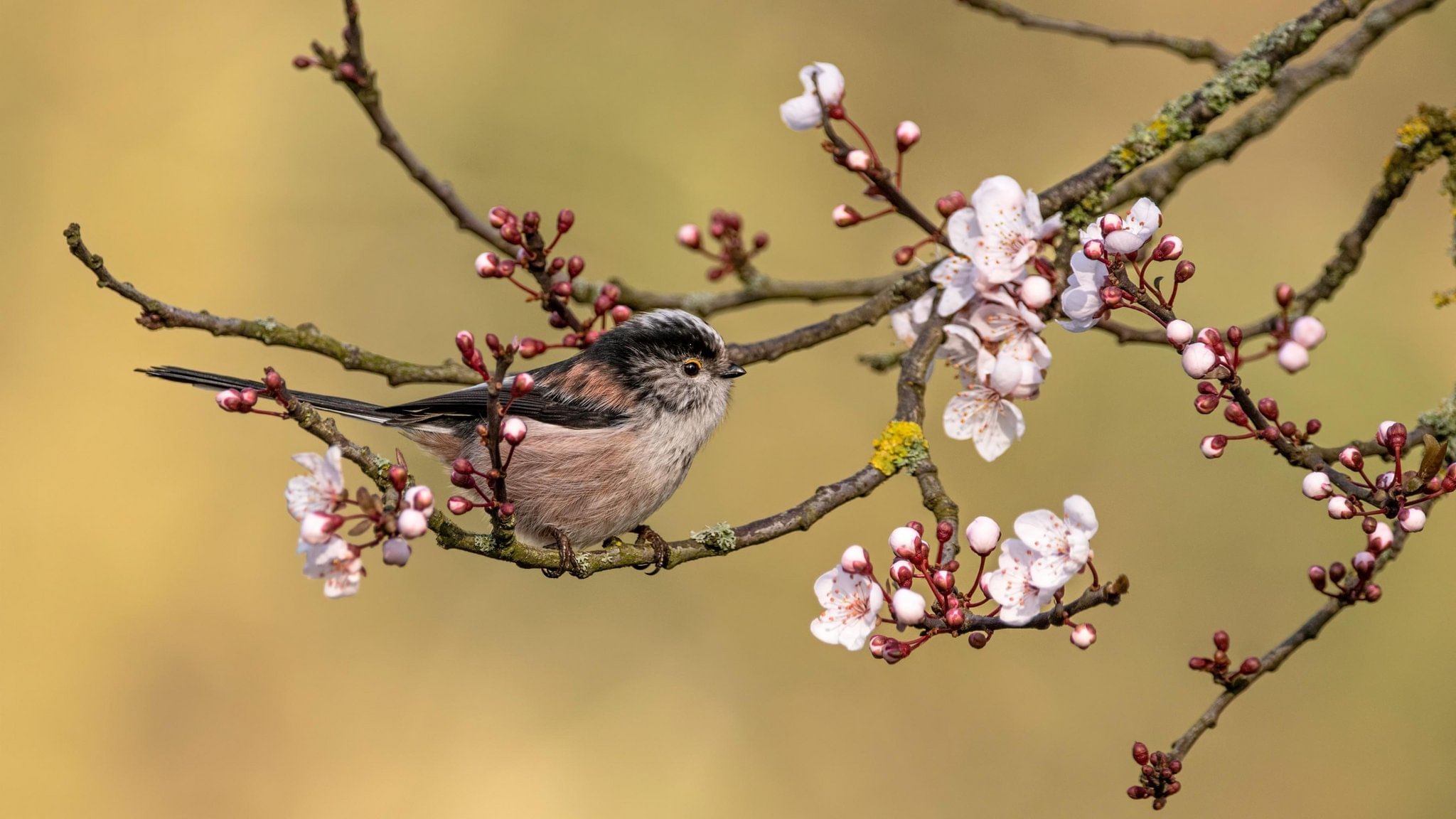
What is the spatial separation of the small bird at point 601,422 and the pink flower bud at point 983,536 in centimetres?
164

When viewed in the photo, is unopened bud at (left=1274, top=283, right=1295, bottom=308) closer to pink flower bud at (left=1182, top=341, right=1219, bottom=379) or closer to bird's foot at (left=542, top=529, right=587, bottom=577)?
pink flower bud at (left=1182, top=341, right=1219, bottom=379)

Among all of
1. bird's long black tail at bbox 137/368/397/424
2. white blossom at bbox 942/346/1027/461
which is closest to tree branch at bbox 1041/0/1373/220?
white blossom at bbox 942/346/1027/461

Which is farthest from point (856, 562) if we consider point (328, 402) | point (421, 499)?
point (328, 402)

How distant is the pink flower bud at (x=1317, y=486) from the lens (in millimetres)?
2377

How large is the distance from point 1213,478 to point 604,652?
3710mm

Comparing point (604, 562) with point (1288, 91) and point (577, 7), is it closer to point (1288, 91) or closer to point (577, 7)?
point (1288, 91)

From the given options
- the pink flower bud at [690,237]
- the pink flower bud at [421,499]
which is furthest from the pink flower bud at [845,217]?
the pink flower bud at [421,499]

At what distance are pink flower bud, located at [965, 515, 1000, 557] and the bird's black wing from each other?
1958mm

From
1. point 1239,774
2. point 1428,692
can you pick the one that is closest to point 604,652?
point 1239,774

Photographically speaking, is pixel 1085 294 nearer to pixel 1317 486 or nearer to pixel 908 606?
pixel 1317 486

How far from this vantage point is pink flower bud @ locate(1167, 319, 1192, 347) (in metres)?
2.23

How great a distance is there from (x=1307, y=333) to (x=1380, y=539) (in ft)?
2.31

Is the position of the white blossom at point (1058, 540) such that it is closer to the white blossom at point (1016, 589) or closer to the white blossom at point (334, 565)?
the white blossom at point (1016, 589)

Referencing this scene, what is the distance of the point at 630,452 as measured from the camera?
4125 millimetres
